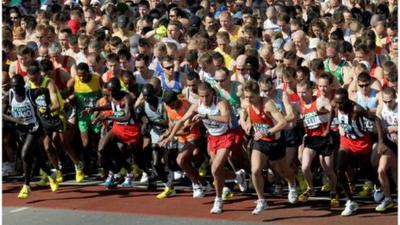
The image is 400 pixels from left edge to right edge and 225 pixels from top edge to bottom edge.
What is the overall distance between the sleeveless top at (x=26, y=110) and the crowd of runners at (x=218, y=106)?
12mm

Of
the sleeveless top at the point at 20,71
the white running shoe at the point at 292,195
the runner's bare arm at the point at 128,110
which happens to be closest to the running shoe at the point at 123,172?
the runner's bare arm at the point at 128,110

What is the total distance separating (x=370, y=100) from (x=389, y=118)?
0.46m

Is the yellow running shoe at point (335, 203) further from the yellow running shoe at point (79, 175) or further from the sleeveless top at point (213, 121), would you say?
the yellow running shoe at point (79, 175)

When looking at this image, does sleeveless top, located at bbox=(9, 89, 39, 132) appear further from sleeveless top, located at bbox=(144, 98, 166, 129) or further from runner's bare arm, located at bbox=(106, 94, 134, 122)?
sleeveless top, located at bbox=(144, 98, 166, 129)

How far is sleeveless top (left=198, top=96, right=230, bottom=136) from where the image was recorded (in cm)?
1103

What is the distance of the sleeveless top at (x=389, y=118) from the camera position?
10.6 meters

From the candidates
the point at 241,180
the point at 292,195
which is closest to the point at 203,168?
the point at 241,180

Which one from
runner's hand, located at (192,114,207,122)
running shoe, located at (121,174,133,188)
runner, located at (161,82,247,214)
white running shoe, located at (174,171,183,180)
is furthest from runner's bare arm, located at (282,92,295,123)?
running shoe, located at (121,174,133,188)

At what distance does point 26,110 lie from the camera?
39.7 feet

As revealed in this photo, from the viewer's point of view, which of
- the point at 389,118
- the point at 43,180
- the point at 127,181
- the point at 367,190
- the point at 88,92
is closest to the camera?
the point at 389,118

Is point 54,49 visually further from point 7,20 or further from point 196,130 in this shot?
point 7,20

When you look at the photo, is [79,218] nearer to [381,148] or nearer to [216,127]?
[216,127]

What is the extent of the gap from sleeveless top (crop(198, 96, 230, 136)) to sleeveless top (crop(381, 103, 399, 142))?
68.5 inches

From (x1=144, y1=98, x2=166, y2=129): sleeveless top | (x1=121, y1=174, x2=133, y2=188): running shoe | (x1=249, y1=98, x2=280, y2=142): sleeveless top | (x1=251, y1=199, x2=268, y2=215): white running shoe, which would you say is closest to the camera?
(x1=249, y1=98, x2=280, y2=142): sleeveless top
